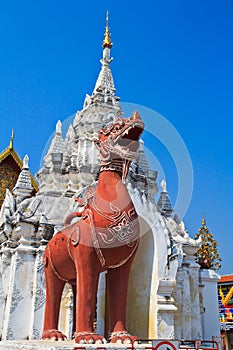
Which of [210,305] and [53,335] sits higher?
[210,305]

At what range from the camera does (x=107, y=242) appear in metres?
6.79

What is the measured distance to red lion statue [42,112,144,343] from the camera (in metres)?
6.71

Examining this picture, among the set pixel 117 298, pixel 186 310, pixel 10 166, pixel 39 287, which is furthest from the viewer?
pixel 10 166

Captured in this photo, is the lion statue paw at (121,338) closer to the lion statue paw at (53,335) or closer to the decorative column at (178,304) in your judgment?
the lion statue paw at (53,335)

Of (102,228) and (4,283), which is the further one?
(4,283)

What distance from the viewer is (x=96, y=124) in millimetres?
14359

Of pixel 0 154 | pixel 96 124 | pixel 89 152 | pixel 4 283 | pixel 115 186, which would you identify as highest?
pixel 0 154

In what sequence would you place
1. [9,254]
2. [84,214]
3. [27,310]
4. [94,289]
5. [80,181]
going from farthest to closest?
[80,181], [9,254], [27,310], [84,214], [94,289]

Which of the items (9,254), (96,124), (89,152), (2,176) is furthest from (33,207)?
(2,176)

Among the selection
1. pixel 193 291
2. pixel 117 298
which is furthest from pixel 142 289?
pixel 117 298

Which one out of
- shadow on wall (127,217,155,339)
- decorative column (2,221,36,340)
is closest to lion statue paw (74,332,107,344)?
decorative column (2,221,36,340)

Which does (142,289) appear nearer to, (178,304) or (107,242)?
(178,304)

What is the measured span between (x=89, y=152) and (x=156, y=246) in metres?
4.63

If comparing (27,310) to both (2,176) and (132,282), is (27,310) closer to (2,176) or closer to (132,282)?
(132,282)
